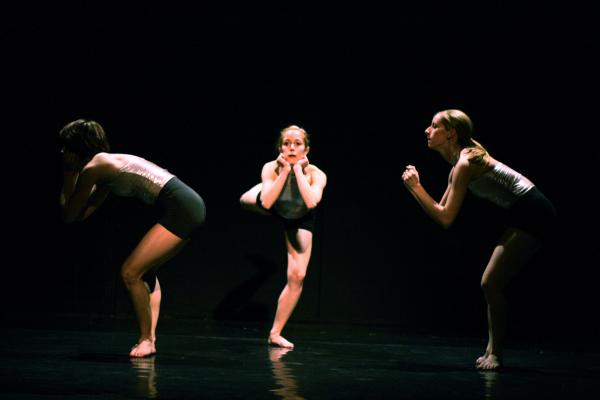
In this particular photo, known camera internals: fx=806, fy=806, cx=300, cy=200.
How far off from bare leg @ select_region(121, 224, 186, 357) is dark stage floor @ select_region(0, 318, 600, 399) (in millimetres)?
106

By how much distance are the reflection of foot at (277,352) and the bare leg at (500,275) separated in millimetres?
944

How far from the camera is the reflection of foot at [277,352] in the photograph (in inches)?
149

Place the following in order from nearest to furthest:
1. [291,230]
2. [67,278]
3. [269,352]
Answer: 1. [269,352]
2. [291,230]
3. [67,278]

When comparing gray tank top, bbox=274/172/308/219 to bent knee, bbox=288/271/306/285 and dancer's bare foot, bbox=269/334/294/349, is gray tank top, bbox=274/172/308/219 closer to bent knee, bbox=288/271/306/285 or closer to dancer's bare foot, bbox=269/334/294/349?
bent knee, bbox=288/271/306/285

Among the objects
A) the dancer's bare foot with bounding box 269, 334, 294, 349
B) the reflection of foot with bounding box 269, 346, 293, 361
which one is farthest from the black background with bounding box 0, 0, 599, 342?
the reflection of foot with bounding box 269, 346, 293, 361

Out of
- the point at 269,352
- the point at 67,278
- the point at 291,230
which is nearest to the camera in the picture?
the point at 269,352

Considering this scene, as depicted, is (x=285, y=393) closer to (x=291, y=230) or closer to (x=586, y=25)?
(x=291, y=230)

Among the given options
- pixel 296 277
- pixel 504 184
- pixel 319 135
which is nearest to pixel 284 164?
pixel 296 277

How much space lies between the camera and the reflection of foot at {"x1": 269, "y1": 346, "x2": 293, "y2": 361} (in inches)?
149

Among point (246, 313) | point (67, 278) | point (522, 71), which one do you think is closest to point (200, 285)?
point (246, 313)

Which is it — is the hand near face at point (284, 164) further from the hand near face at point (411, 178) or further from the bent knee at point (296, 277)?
the hand near face at point (411, 178)

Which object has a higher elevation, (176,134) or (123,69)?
(123,69)

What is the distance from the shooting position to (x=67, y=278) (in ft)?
19.6

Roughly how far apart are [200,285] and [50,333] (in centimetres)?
152
